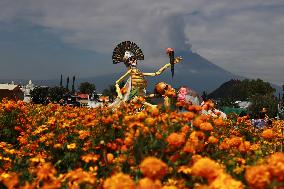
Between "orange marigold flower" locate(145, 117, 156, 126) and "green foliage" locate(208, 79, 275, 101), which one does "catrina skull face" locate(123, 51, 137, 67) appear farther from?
"green foliage" locate(208, 79, 275, 101)

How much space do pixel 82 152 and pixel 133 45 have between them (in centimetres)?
1286

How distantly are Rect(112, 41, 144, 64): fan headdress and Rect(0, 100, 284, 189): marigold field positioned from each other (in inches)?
A: 425

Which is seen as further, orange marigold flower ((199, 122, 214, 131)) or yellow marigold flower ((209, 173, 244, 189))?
orange marigold flower ((199, 122, 214, 131))

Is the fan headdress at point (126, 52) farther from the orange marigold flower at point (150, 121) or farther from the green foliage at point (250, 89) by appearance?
the green foliage at point (250, 89)

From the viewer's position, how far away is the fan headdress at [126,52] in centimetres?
1875

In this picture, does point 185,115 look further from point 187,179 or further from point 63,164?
point 63,164

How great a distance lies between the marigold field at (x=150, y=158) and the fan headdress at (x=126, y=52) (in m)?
10.8

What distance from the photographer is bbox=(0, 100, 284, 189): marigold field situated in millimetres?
2785

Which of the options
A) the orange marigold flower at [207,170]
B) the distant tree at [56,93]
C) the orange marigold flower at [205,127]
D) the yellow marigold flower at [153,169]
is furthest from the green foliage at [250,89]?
the yellow marigold flower at [153,169]

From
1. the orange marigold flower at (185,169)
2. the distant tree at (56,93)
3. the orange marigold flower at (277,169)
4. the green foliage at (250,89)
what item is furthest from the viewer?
the green foliage at (250,89)

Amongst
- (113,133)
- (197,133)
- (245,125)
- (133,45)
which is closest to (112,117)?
(113,133)

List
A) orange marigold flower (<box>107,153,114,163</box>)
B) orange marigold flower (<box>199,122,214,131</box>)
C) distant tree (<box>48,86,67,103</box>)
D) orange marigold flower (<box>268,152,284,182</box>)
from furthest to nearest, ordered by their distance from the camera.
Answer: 1. distant tree (<box>48,86,67,103</box>)
2. orange marigold flower (<box>199,122,214,131</box>)
3. orange marigold flower (<box>107,153,114,163</box>)
4. orange marigold flower (<box>268,152,284,182</box>)

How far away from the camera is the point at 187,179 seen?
4.09 meters

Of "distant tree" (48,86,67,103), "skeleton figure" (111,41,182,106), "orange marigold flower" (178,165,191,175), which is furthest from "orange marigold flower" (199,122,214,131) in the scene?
"distant tree" (48,86,67,103)
